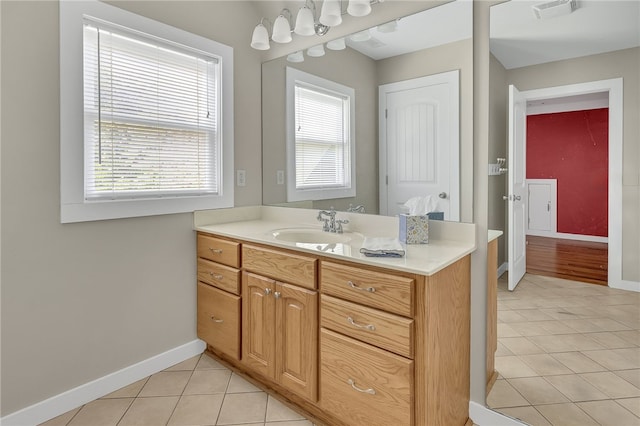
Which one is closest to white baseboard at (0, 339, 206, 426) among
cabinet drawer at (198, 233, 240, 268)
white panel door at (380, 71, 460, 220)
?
cabinet drawer at (198, 233, 240, 268)

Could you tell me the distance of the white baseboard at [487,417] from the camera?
1.62 m

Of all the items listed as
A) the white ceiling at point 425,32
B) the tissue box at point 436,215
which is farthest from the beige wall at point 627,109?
the tissue box at point 436,215

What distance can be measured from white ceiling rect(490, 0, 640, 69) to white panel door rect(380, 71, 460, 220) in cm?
25

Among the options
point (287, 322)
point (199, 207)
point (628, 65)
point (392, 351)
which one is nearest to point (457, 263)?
point (392, 351)

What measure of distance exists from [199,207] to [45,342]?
107 centimetres

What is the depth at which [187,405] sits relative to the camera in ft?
6.21

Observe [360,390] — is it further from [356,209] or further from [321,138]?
[321,138]

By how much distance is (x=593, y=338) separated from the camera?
5.00 feet

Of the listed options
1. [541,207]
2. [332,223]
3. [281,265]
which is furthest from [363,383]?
[541,207]

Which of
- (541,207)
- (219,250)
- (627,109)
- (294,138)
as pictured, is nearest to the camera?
(627,109)

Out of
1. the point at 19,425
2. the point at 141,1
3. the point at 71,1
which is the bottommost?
the point at 19,425

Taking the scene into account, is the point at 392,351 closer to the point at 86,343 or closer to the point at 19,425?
the point at 86,343

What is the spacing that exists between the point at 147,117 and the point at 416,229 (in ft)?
5.45

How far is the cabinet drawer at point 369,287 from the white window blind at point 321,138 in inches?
32.0
